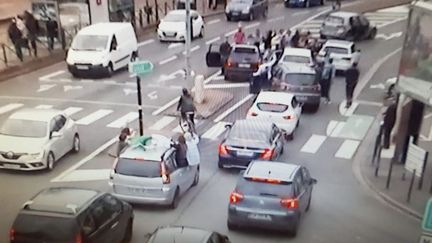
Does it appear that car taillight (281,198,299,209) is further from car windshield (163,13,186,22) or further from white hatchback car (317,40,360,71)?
car windshield (163,13,186,22)

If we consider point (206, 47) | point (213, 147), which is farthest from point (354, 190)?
point (206, 47)

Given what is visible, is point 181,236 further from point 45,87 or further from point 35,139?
point 45,87

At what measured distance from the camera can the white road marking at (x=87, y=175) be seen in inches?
707

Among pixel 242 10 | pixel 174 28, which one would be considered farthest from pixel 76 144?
pixel 242 10

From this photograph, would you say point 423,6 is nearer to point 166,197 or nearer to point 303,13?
point 166,197

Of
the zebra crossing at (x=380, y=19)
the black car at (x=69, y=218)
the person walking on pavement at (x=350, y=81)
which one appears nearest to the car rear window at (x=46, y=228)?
the black car at (x=69, y=218)

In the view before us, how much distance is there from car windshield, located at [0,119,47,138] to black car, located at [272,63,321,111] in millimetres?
9622

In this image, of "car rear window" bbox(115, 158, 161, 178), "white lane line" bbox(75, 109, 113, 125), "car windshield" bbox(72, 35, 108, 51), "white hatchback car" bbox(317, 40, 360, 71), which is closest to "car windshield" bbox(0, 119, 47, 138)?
"car rear window" bbox(115, 158, 161, 178)

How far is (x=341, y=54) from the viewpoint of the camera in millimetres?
31297

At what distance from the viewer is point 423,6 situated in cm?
1755

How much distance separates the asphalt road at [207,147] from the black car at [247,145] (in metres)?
0.48

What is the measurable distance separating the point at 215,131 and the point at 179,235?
11.5 metres

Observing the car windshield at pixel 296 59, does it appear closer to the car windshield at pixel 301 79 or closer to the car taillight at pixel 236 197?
the car windshield at pixel 301 79

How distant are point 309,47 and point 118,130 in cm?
1312
